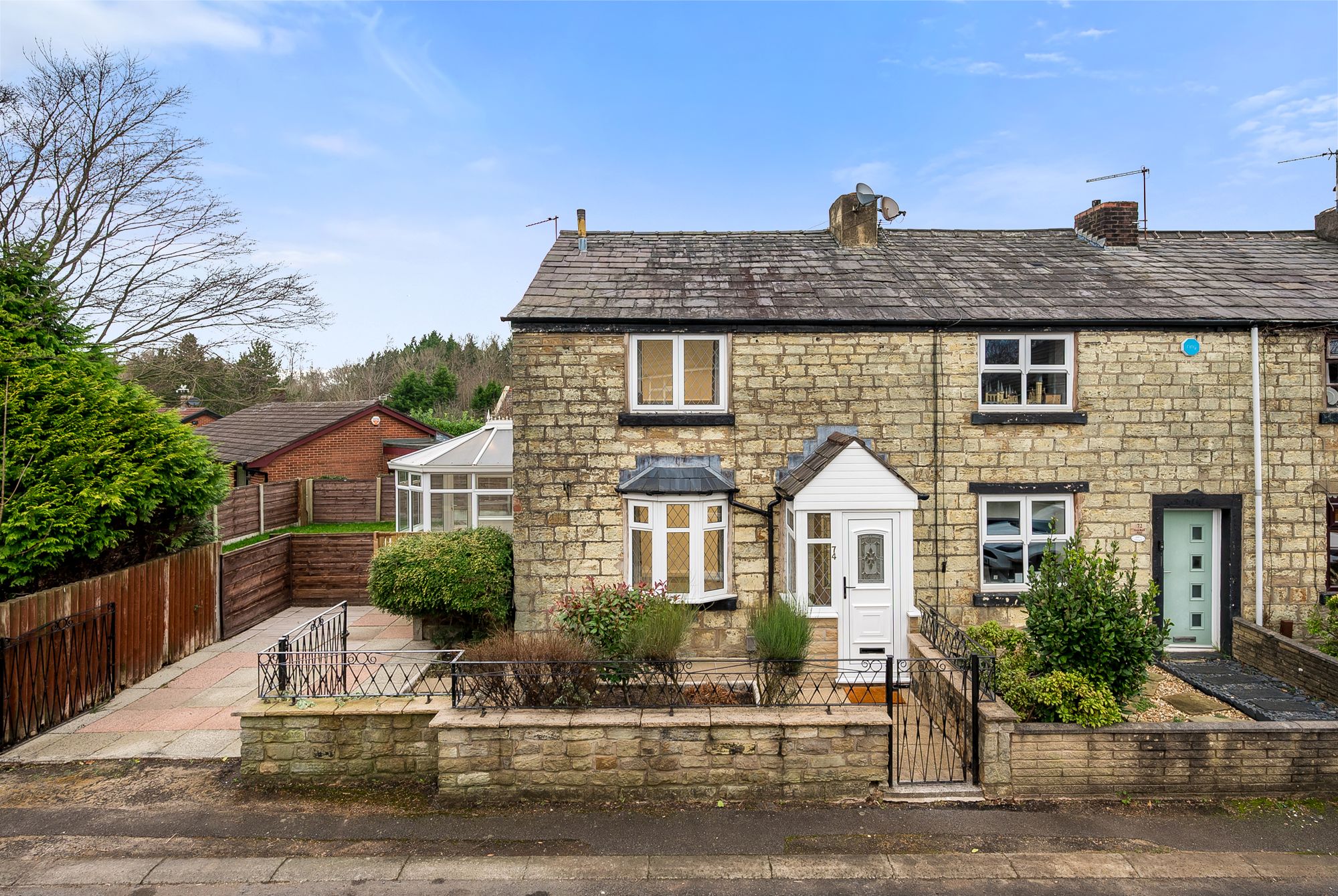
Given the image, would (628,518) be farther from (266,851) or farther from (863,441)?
(266,851)

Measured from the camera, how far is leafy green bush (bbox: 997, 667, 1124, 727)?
732 centimetres

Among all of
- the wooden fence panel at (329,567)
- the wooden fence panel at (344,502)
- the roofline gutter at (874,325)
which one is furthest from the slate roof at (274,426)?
the roofline gutter at (874,325)

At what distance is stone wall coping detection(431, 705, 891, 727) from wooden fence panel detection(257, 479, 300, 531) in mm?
16788

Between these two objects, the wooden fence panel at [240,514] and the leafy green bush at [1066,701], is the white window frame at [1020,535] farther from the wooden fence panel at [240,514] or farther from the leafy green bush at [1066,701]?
the wooden fence panel at [240,514]

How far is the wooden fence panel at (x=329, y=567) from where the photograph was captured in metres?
16.0

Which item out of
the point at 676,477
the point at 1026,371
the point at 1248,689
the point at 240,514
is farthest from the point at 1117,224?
the point at 240,514

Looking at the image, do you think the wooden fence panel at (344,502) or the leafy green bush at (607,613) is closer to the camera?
the leafy green bush at (607,613)

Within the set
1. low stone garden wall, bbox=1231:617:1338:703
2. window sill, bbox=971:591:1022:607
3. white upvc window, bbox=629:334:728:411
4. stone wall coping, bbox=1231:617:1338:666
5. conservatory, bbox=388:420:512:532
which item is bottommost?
low stone garden wall, bbox=1231:617:1338:703

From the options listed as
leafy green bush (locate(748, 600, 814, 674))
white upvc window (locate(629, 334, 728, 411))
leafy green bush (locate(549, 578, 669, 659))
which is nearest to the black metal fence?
leafy green bush (locate(549, 578, 669, 659))

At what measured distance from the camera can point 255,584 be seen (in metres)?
14.5

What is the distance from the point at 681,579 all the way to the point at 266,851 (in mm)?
6131

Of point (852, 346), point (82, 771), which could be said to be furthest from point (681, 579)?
point (82, 771)

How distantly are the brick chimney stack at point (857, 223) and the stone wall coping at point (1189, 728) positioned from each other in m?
9.33

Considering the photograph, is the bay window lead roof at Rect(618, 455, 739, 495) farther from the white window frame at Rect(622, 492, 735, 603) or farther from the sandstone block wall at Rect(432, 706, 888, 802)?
the sandstone block wall at Rect(432, 706, 888, 802)
